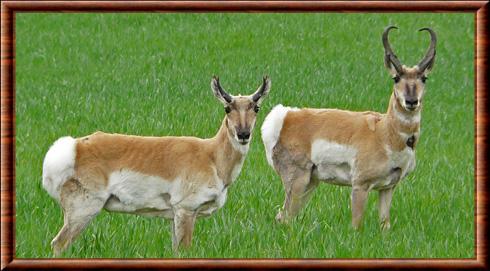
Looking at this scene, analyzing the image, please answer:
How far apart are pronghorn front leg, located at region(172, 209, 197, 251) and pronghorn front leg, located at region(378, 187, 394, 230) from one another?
2.37 m

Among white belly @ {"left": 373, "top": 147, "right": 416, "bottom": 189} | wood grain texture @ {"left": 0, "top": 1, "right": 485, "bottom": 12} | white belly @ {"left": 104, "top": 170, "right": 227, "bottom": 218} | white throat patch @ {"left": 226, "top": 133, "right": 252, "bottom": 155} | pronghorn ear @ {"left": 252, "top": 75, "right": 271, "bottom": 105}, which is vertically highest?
wood grain texture @ {"left": 0, "top": 1, "right": 485, "bottom": 12}

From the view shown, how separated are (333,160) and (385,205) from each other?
Result: 717 millimetres

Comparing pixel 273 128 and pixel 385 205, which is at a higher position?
pixel 273 128

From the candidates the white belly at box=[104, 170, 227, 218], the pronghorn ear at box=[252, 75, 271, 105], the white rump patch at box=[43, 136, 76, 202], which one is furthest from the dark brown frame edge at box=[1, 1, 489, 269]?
the white belly at box=[104, 170, 227, 218]

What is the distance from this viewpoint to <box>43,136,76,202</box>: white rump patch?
30.1 feet

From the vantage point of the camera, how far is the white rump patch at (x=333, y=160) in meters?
10.7

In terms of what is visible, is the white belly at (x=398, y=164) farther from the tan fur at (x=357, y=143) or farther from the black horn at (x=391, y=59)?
the black horn at (x=391, y=59)

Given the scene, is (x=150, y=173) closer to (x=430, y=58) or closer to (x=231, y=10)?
(x=231, y=10)

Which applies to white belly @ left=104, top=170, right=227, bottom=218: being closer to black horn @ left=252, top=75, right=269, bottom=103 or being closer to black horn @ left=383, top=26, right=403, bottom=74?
black horn @ left=252, top=75, right=269, bottom=103

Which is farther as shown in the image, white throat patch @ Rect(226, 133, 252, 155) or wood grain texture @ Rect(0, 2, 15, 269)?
white throat patch @ Rect(226, 133, 252, 155)

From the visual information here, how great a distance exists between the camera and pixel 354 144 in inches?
420

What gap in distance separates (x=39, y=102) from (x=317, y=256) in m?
9.36

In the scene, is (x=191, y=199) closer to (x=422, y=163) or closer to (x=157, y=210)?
(x=157, y=210)

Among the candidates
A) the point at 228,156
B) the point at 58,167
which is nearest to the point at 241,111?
the point at 228,156
